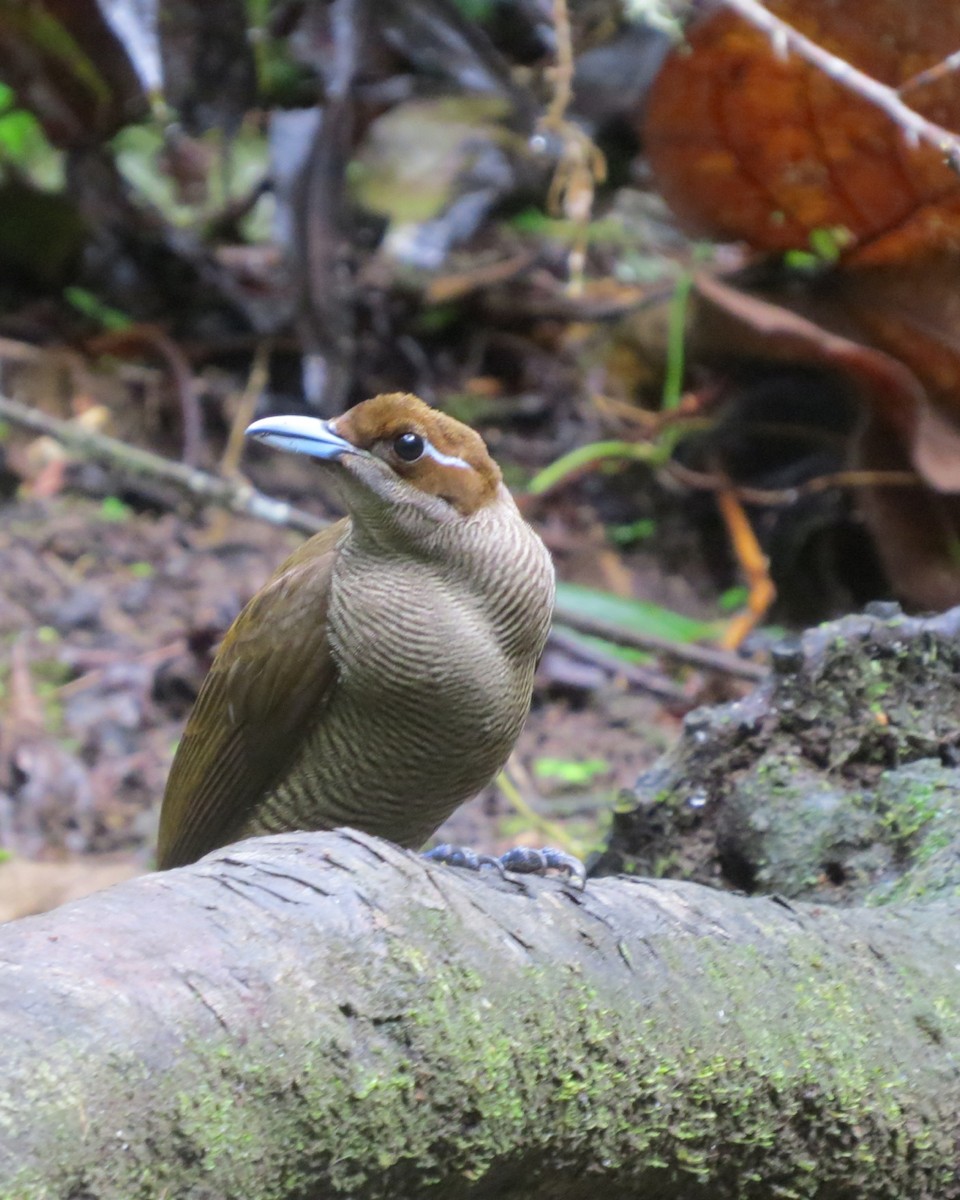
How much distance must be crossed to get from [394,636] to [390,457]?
11.0 inches

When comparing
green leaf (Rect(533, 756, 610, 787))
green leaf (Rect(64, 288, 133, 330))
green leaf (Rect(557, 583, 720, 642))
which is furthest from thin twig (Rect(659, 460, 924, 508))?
green leaf (Rect(64, 288, 133, 330))

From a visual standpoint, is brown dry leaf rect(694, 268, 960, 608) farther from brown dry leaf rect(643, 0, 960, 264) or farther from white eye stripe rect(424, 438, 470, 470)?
white eye stripe rect(424, 438, 470, 470)

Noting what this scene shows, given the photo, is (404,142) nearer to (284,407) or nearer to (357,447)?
(284,407)

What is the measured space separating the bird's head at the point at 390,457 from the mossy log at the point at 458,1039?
0.82 metres

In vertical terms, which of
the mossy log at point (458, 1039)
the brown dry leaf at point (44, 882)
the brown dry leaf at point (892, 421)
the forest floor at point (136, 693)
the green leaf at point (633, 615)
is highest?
the mossy log at point (458, 1039)

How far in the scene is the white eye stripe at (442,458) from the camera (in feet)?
7.51

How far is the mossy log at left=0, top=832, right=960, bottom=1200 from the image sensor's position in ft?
3.63

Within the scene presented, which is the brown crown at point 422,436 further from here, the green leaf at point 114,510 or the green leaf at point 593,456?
the green leaf at point 114,510

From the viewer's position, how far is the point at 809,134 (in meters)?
4.40

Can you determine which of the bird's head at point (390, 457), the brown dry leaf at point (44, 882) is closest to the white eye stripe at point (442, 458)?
the bird's head at point (390, 457)

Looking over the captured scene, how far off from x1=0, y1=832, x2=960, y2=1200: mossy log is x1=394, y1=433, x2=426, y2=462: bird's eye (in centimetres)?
86

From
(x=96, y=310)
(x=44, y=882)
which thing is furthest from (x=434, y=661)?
(x=96, y=310)

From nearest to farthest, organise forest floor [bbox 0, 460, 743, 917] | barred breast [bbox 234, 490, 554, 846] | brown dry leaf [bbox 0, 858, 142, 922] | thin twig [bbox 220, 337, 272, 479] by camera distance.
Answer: barred breast [bbox 234, 490, 554, 846] → brown dry leaf [bbox 0, 858, 142, 922] → forest floor [bbox 0, 460, 743, 917] → thin twig [bbox 220, 337, 272, 479]

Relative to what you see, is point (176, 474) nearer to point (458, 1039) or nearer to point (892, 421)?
point (892, 421)
